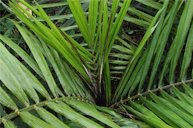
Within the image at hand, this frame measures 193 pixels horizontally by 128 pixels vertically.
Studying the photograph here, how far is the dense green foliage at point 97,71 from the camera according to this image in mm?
830

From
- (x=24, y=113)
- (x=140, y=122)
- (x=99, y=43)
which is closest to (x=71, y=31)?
(x=99, y=43)

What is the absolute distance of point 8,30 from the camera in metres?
1.24

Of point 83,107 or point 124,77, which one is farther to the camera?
point 124,77

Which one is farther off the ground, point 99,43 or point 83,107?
point 99,43

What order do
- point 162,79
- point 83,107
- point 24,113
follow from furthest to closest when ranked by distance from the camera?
point 162,79 → point 83,107 → point 24,113

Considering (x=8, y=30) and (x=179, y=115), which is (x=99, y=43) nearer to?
(x=179, y=115)

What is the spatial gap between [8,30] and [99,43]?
395 millimetres

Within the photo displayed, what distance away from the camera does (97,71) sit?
1.04 metres

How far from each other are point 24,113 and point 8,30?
0.53 meters

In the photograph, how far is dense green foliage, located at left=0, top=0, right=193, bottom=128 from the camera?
2.72 ft

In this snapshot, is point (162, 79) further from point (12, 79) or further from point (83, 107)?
point (12, 79)

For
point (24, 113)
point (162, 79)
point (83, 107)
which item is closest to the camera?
point (24, 113)

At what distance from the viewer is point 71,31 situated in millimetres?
1245

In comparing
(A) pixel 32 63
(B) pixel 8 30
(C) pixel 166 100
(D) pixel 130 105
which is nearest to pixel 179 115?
(C) pixel 166 100
